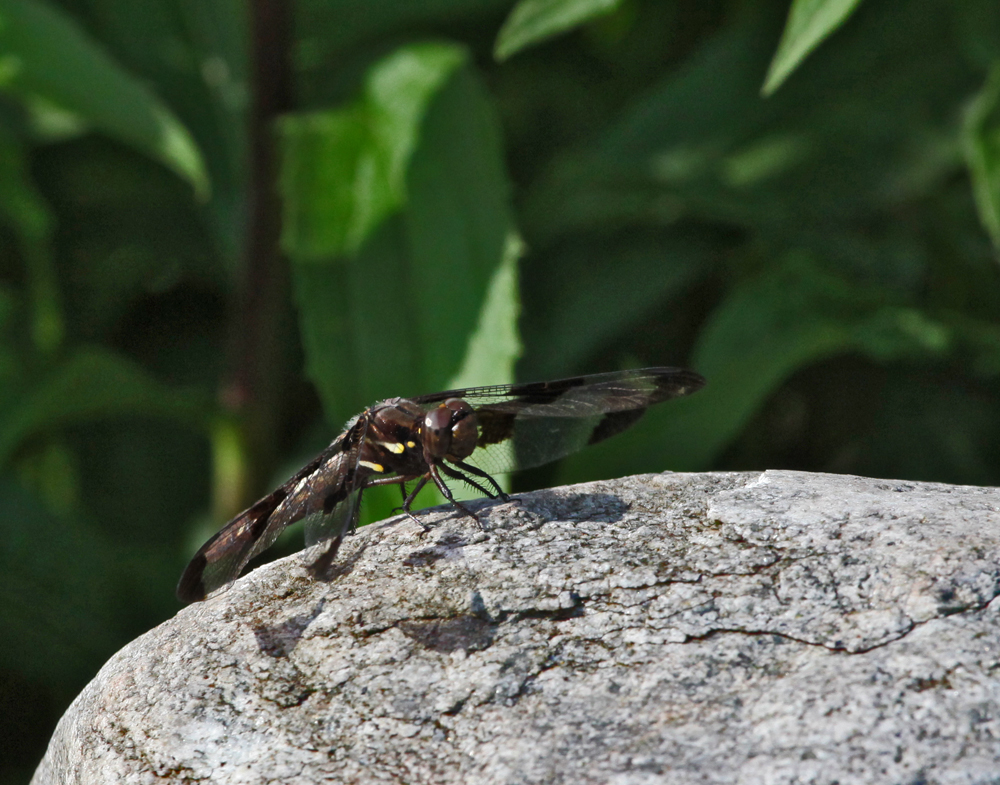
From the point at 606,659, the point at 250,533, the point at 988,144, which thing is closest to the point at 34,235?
the point at 250,533

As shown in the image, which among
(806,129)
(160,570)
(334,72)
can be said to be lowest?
(160,570)

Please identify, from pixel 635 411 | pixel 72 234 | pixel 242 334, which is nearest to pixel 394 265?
pixel 242 334

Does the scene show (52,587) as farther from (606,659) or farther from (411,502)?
(606,659)

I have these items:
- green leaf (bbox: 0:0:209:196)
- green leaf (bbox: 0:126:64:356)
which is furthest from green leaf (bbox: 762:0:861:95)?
green leaf (bbox: 0:126:64:356)

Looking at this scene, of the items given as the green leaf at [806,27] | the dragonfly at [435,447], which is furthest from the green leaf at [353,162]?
the green leaf at [806,27]

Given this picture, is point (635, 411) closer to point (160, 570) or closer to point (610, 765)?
point (610, 765)

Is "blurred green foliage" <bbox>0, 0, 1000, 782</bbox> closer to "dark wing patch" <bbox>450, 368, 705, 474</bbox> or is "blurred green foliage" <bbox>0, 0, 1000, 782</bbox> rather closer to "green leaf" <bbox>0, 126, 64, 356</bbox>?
"green leaf" <bbox>0, 126, 64, 356</bbox>
